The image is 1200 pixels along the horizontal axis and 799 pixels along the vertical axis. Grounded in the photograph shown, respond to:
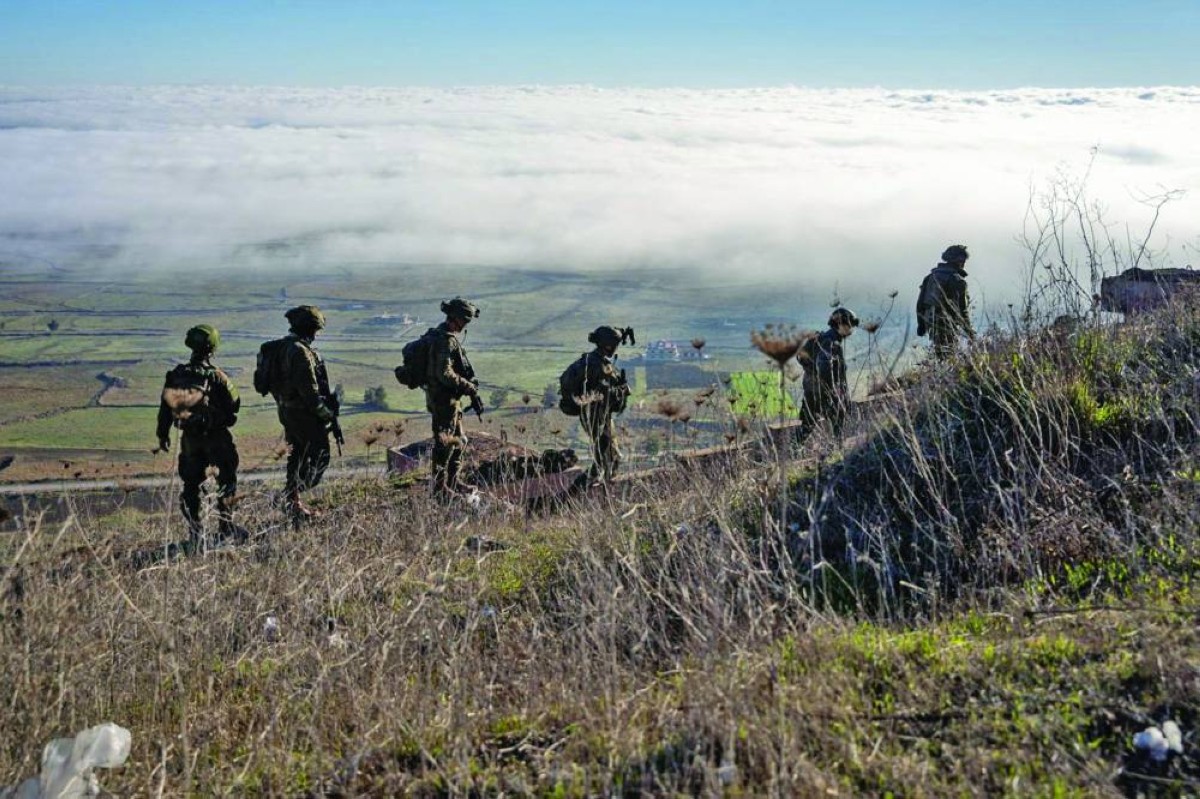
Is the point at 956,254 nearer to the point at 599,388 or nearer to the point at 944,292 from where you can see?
the point at 944,292

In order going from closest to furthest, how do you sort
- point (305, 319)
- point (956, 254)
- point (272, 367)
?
point (305, 319) → point (272, 367) → point (956, 254)

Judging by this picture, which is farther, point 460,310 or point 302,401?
point 460,310

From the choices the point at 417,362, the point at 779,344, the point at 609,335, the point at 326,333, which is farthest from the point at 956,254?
the point at 326,333

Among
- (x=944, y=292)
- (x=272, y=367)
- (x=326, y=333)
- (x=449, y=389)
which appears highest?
(x=944, y=292)

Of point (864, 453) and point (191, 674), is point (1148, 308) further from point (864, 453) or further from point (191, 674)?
point (191, 674)

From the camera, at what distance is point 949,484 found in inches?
251

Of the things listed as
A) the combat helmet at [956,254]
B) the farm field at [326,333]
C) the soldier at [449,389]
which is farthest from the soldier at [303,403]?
the combat helmet at [956,254]

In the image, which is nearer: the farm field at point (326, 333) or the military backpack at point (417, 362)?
the military backpack at point (417, 362)

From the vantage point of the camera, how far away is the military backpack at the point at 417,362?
9.73m

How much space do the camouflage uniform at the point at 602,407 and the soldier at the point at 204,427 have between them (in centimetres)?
299

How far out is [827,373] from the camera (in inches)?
387

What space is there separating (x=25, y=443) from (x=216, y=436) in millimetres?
24184

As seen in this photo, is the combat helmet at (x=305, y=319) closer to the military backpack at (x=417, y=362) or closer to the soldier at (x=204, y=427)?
the soldier at (x=204, y=427)

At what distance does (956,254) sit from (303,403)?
6.58 metres
